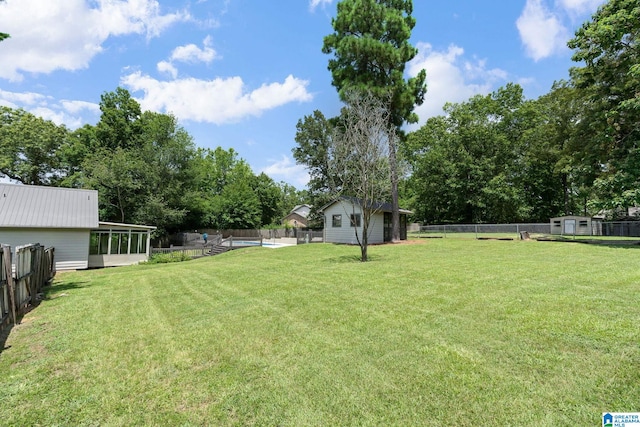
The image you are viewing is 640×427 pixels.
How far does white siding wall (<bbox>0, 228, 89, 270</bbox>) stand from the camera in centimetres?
1488

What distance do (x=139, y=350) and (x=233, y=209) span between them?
35.0 metres

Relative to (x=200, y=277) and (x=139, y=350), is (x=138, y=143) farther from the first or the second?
(x=139, y=350)

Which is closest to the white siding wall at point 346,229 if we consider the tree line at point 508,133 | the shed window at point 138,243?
the tree line at point 508,133

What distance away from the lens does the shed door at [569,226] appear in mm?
25578

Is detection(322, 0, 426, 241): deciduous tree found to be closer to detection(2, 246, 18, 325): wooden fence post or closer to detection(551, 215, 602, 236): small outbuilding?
detection(551, 215, 602, 236): small outbuilding

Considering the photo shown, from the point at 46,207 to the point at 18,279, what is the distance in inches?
496

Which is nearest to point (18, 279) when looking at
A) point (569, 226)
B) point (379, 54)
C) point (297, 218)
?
point (379, 54)

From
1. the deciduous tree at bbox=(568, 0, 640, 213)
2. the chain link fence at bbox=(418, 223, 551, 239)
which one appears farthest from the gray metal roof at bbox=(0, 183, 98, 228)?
the deciduous tree at bbox=(568, 0, 640, 213)

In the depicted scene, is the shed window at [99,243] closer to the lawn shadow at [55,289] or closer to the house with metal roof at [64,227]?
the house with metal roof at [64,227]

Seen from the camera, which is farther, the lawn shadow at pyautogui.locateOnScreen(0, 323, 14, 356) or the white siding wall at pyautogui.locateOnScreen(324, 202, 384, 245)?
the white siding wall at pyautogui.locateOnScreen(324, 202, 384, 245)

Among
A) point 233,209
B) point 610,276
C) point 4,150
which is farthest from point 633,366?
point 4,150

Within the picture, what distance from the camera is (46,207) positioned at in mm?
16109

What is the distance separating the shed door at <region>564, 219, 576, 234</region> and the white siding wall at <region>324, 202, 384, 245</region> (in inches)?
652

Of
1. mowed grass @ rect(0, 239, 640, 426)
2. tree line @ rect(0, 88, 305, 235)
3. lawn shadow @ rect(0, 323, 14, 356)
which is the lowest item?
lawn shadow @ rect(0, 323, 14, 356)
